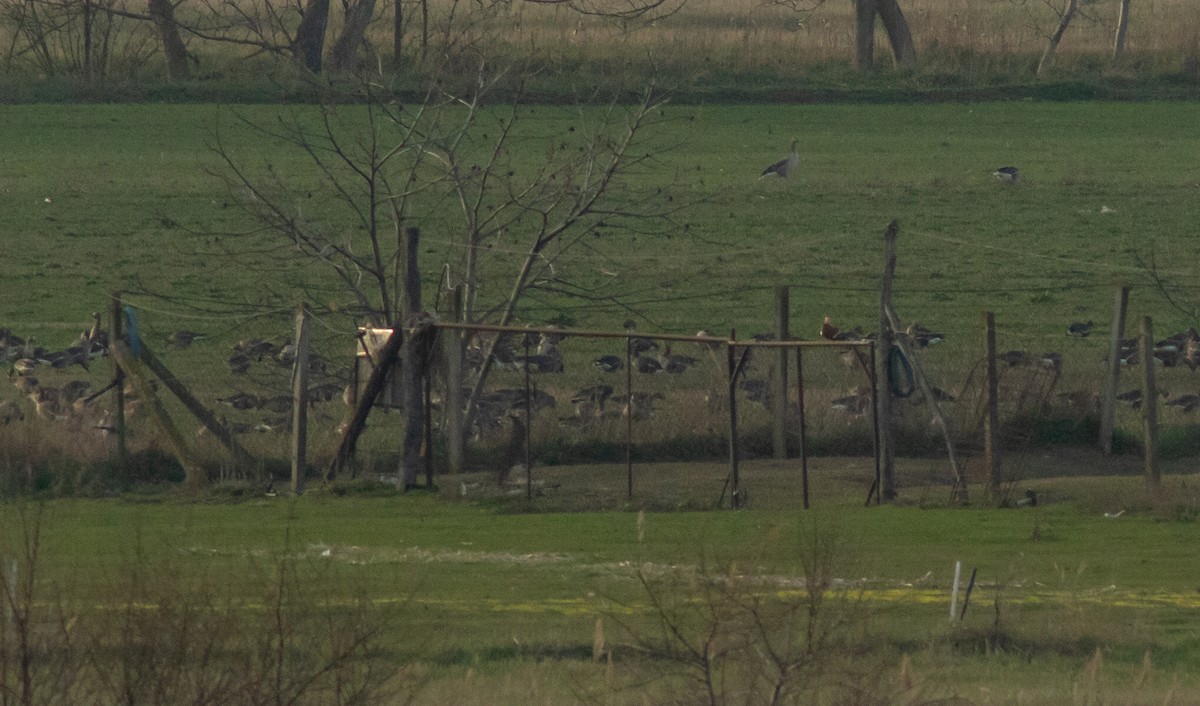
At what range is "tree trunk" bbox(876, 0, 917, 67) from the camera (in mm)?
56375

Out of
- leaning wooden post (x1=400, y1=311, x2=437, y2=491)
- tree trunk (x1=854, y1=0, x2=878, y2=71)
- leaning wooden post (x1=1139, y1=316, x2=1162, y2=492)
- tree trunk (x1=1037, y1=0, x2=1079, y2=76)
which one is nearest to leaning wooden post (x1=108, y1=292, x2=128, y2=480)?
leaning wooden post (x1=400, y1=311, x2=437, y2=491)

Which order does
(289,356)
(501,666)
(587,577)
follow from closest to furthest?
(501,666)
(587,577)
(289,356)

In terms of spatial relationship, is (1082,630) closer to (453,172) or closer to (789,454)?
(789,454)

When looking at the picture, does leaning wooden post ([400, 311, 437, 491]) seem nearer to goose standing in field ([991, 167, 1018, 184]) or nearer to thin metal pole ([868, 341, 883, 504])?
thin metal pole ([868, 341, 883, 504])

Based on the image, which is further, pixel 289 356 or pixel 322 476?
pixel 289 356

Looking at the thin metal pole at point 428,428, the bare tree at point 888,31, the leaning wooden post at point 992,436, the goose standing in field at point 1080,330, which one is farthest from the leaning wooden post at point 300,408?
the bare tree at point 888,31

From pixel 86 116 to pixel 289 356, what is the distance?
92.2 feet

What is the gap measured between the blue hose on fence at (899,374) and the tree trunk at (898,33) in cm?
3971

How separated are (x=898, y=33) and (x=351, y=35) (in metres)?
35.1

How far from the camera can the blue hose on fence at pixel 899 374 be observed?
1748cm

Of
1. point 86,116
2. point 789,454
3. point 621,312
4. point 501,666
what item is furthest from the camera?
point 86,116

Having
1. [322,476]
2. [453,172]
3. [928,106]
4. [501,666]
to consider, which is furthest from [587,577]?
[928,106]

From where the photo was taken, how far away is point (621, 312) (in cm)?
2683

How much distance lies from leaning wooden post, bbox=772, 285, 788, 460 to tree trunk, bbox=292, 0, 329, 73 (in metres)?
5.05
